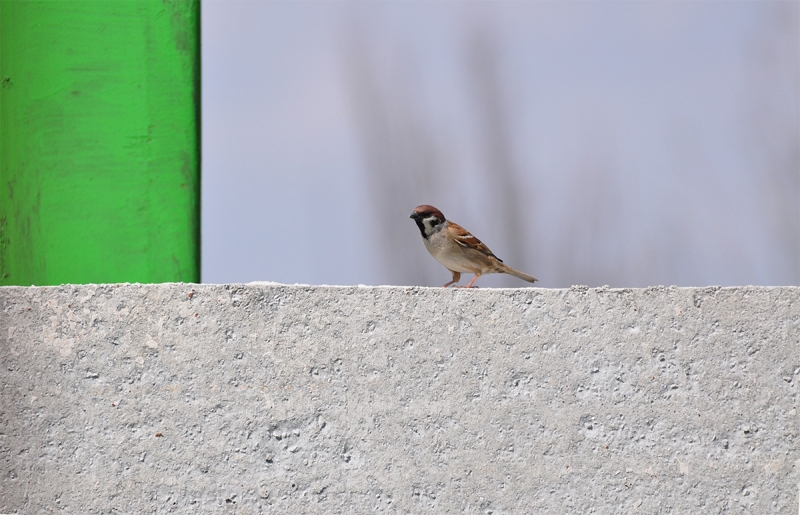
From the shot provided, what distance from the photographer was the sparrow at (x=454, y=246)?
3.49 m

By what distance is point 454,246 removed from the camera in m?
3.48

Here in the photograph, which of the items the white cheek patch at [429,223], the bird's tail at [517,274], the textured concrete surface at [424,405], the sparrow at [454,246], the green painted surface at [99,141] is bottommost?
the textured concrete surface at [424,405]

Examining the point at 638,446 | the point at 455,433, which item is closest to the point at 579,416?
the point at 638,446

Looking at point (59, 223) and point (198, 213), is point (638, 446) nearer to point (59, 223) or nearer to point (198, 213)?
point (198, 213)

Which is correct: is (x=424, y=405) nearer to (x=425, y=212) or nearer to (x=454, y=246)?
(x=454, y=246)

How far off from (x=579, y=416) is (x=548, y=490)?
0.75 ft

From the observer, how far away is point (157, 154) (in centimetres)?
304

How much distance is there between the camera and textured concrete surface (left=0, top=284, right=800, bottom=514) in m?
2.26

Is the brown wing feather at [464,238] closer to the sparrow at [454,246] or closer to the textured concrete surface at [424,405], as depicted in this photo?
the sparrow at [454,246]

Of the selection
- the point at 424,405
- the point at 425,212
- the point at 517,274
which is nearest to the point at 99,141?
the point at 425,212

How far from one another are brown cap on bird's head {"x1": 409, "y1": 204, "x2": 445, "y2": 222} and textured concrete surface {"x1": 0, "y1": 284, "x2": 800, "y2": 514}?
1.33 metres

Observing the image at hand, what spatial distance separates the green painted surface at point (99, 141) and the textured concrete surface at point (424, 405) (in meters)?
0.74

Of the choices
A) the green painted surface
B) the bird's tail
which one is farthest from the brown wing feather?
the green painted surface

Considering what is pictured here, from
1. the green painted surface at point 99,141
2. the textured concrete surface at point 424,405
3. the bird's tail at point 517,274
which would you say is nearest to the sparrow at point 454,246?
the bird's tail at point 517,274
